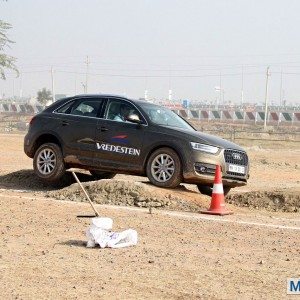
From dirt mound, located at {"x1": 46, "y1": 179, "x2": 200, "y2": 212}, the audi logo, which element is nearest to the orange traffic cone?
dirt mound, located at {"x1": 46, "y1": 179, "x2": 200, "y2": 212}

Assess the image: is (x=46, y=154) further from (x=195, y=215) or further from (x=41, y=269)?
(x=41, y=269)

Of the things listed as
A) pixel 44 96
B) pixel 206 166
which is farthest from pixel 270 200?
pixel 44 96

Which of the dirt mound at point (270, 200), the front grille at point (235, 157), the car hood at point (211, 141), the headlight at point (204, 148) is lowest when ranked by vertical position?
the dirt mound at point (270, 200)

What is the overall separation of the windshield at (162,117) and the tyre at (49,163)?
6.19ft

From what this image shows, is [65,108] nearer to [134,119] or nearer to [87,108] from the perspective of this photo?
[87,108]

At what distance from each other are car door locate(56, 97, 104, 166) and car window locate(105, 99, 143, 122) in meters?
0.20

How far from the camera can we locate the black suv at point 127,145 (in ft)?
47.0

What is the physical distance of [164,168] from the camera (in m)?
14.4

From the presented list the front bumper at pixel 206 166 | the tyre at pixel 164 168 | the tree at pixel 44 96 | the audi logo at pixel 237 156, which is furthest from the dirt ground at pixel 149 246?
the tree at pixel 44 96

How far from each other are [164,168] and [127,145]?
3.06ft

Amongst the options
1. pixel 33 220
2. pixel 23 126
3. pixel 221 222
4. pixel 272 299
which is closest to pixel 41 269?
pixel 272 299

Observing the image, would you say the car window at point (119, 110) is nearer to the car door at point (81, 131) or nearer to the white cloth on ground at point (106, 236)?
the car door at point (81, 131)

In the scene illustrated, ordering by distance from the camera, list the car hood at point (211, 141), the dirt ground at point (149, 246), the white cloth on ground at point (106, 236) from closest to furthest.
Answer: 1. the dirt ground at point (149, 246)
2. the white cloth on ground at point (106, 236)
3. the car hood at point (211, 141)

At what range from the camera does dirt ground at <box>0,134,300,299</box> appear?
24.4 ft
